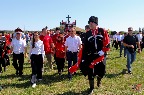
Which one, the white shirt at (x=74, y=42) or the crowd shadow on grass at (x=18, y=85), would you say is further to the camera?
the white shirt at (x=74, y=42)

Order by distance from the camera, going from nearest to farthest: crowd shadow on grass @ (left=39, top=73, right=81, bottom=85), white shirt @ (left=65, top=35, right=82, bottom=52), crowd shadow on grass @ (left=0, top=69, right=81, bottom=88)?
crowd shadow on grass @ (left=0, top=69, right=81, bottom=88) → crowd shadow on grass @ (left=39, top=73, right=81, bottom=85) → white shirt @ (left=65, top=35, right=82, bottom=52)

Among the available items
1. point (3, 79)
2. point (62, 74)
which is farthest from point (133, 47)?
point (3, 79)

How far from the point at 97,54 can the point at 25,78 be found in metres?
4.39

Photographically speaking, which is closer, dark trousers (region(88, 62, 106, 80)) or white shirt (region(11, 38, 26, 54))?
dark trousers (region(88, 62, 106, 80))

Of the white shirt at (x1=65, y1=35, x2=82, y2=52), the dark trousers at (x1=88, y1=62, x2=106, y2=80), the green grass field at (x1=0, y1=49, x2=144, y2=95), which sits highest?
the white shirt at (x1=65, y1=35, x2=82, y2=52)

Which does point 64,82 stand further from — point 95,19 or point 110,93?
point 95,19

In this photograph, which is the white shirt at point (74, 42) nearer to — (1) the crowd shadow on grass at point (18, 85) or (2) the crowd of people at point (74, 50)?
(2) the crowd of people at point (74, 50)

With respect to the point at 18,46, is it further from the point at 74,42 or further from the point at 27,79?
the point at 74,42

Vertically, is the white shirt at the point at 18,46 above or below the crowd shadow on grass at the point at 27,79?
above

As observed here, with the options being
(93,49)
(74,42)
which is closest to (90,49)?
(93,49)

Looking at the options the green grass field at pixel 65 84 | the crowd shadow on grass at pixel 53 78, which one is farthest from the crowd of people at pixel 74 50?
the green grass field at pixel 65 84

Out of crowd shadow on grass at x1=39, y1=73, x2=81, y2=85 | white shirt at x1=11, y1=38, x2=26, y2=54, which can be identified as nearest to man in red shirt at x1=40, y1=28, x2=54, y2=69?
white shirt at x1=11, y1=38, x2=26, y2=54

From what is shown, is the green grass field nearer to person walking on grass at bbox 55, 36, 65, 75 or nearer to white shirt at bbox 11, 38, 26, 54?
person walking on grass at bbox 55, 36, 65, 75

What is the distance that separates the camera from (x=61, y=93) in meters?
10.4
